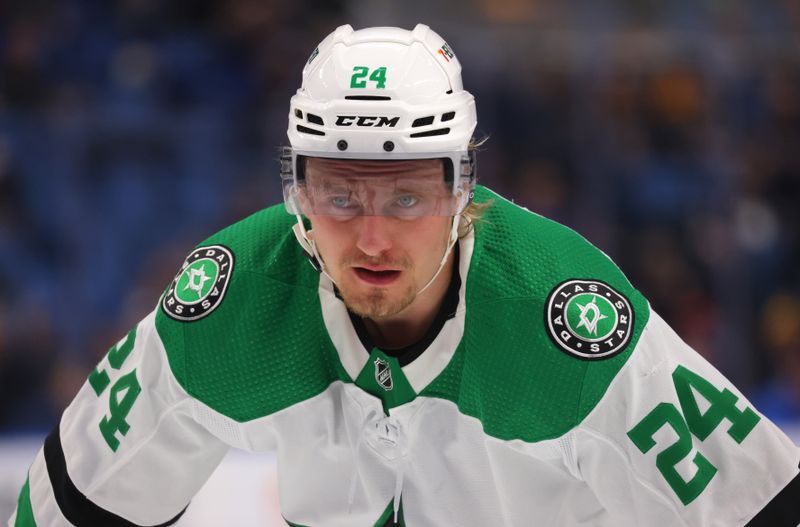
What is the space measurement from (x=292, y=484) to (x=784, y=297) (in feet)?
11.3

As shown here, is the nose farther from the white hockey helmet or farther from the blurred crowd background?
the blurred crowd background

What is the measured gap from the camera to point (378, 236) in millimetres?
2225

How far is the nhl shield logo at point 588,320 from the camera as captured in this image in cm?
220

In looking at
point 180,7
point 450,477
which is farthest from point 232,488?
point 180,7

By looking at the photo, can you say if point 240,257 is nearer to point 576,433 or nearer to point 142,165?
point 576,433

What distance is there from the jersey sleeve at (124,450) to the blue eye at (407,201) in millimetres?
700

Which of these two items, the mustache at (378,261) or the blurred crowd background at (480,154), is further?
the blurred crowd background at (480,154)

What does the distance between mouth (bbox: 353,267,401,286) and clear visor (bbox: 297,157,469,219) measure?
0.12m

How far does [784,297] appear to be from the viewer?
5.29 metres

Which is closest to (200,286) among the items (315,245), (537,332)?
(315,245)

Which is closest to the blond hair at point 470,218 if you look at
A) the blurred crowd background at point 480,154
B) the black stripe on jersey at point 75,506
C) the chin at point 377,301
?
the chin at point 377,301

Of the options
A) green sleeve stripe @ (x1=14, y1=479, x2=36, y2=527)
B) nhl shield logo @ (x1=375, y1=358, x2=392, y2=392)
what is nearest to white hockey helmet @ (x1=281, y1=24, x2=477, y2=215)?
nhl shield logo @ (x1=375, y1=358, x2=392, y2=392)

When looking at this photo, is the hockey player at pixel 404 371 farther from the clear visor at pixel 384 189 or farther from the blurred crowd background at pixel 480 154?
the blurred crowd background at pixel 480 154

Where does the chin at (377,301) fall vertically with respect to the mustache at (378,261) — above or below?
below
